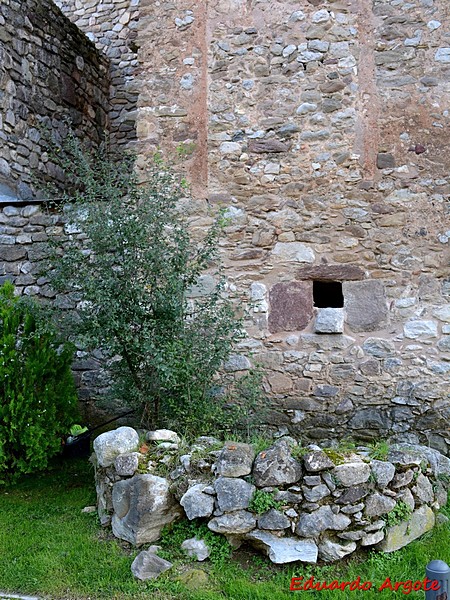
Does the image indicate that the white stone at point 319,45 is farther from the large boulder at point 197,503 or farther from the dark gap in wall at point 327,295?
the large boulder at point 197,503

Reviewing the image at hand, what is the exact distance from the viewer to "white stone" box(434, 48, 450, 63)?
4438 mm

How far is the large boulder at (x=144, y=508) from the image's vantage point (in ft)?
10.0

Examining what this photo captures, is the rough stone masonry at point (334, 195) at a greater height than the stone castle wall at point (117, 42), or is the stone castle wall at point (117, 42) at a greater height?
the stone castle wall at point (117, 42)

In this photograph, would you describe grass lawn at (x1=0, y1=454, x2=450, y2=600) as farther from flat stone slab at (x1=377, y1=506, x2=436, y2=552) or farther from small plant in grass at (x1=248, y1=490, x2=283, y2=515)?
small plant in grass at (x1=248, y1=490, x2=283, y2=515)

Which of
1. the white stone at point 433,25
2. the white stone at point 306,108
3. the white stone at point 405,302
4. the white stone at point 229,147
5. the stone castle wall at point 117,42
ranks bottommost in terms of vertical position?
the white stone at point 405,302

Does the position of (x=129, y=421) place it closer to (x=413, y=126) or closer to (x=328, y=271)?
(x=328, y=271)

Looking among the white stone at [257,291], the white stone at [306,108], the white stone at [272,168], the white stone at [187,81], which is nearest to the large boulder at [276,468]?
the white stone at [257,291]

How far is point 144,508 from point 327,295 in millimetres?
2315

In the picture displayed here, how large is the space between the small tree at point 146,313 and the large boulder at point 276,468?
26.9 inches

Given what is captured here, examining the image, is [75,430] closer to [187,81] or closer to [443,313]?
[443,313]

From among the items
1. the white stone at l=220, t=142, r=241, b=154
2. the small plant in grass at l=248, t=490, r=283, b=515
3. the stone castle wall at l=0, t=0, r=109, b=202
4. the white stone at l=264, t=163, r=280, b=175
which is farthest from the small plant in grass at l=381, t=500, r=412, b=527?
the stone castle wall at l=0, t=0, r=109, b=202

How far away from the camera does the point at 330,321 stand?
4418mm

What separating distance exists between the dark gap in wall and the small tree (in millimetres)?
949

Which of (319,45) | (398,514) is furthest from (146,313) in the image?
(319,45)
